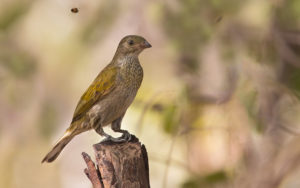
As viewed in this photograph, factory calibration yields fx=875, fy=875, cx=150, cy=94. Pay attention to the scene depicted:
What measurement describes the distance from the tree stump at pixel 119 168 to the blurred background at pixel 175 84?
94.8 inches

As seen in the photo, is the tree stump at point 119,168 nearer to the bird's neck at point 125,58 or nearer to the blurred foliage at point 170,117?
the bird's neck at point 125,58

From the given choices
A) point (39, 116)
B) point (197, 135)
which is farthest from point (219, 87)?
point (39, 116)

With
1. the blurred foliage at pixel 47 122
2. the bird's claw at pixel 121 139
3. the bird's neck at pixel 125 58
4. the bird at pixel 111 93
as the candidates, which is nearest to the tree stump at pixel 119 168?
the bird's claw at pixel 121 139

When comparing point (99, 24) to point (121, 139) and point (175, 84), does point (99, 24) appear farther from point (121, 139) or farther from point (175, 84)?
point (121, 139)

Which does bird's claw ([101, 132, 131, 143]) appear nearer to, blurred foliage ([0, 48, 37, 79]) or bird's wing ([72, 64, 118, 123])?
bird's wing ([72, 64, 118, 123])

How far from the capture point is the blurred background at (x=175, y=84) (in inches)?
291

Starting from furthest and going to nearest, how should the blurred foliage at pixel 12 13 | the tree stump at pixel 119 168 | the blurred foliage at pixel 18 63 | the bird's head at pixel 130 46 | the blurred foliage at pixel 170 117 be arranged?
the blurred foliage at pixel 18 63 < the blurred foliage at pixel 170 117 < the blurred foliage at pixel 12 13 < the bird's head at pixel 130 46 < the tree stump at pixel 119 168

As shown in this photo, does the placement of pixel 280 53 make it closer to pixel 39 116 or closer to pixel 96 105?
pixel 39 116

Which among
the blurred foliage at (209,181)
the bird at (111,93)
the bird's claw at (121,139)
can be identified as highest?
the bird at (111,93)

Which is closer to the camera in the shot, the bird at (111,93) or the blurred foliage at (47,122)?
the bird at (111,93)

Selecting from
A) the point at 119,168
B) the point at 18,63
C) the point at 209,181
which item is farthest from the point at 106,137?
the point at 18,63

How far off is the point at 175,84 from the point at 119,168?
146 inches

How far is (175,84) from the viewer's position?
8.01 m

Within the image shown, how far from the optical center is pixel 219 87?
7984mm
